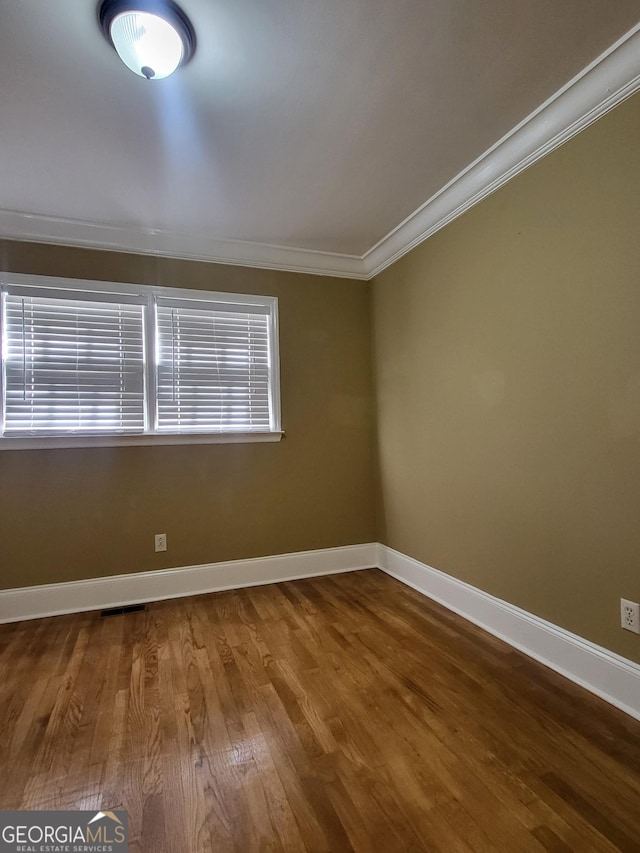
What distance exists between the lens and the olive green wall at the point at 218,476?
2.72 metres

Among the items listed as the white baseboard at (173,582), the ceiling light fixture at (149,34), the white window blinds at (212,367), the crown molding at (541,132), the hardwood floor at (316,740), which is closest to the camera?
the hardwood floor at (316,740)

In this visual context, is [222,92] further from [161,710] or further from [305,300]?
[161,710]

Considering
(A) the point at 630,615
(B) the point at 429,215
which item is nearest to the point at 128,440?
(B) the point at 429,215

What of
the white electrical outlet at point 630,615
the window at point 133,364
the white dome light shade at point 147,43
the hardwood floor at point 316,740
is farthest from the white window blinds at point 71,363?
the white electrical outlet at point 630,615

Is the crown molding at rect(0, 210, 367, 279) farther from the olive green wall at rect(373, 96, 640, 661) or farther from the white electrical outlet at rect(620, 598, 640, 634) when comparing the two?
the white electrical outlet at rect(620, 598, 640, 634)

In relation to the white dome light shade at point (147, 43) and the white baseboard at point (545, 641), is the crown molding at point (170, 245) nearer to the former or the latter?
the white dome light shade at point (147, 43)

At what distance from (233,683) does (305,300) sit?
2585 mm

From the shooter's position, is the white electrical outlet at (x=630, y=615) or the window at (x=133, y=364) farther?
the window at (x=133, y=364)

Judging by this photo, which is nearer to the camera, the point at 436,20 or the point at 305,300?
the point at 436,20

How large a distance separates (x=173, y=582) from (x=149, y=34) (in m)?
2.84

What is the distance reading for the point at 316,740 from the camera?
1547 millimetres

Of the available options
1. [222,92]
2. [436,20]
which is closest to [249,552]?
[222,92]

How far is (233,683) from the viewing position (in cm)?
192

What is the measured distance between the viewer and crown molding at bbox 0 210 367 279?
2.70m
